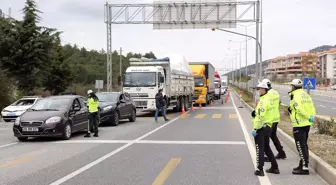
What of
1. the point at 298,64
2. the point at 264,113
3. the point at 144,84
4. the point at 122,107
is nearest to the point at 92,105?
the point at 122,107

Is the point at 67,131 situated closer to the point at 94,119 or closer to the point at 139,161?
the point at 94,119

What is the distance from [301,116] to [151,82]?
55.1ft

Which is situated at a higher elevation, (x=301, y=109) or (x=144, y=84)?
(x=144, y=84)

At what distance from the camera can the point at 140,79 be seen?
24.4 metres

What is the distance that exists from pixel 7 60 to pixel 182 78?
493 inches

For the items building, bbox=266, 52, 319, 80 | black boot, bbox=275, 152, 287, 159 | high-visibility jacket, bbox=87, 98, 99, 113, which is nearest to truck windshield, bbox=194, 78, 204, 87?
high-visibility jacket, bbox=87, 98, 99, 113

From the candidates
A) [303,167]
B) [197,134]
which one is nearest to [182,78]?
[197,134]

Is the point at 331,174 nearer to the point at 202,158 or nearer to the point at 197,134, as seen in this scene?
the point at 202,158

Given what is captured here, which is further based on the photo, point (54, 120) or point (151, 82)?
point (151, 82)

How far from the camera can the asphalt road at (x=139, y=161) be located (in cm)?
736

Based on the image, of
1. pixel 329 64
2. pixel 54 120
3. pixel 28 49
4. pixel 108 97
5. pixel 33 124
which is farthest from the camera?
pixel 329 64

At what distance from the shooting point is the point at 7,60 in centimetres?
2983

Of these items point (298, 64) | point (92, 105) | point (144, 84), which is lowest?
point (92, 105)

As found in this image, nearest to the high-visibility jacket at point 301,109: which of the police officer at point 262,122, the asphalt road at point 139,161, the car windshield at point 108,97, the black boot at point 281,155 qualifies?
the police officer at point 262,122
